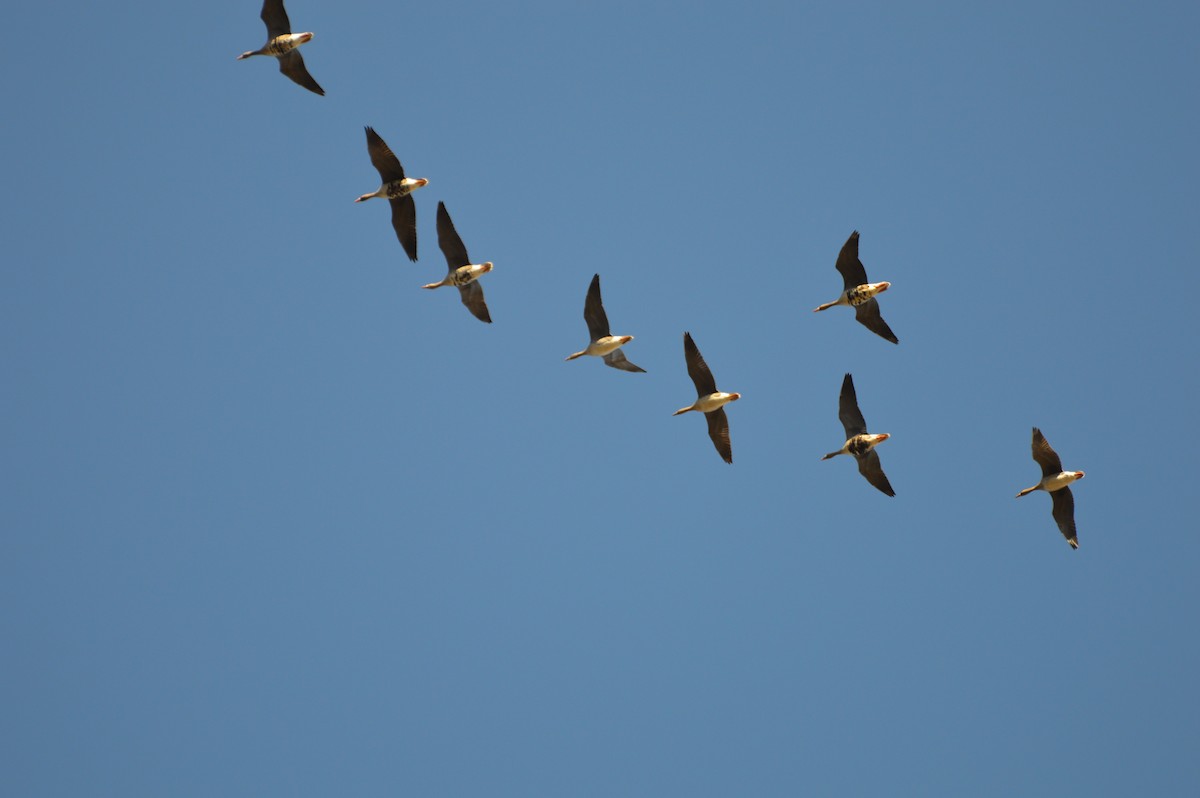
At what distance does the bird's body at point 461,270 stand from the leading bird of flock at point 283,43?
5.52 meters

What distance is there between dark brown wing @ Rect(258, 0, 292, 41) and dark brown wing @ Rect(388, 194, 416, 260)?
523 centimetres

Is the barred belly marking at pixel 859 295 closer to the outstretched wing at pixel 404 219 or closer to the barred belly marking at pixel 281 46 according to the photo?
the outstretched wing at pixel 404 219

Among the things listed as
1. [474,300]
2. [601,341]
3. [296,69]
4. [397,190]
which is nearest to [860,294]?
[601,341]

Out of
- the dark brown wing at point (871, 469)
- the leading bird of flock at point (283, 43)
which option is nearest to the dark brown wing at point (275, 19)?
the leading bird of flock at point (283, 43)

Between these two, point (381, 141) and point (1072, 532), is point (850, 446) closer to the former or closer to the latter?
point (1072, 532)

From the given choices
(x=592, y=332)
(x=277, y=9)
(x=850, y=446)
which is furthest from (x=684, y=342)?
(x=277, y=9)

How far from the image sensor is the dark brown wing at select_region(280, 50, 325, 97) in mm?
41375

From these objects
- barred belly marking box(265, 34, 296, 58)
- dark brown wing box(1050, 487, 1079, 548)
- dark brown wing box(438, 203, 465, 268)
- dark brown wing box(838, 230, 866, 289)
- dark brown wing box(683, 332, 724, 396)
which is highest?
barred belly marking box(265, 34, 296, 58)

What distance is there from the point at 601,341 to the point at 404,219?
6.36m

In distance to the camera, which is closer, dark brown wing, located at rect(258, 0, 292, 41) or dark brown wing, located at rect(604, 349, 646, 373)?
dark brown wing, located at rect(258, 0, 292, 41)

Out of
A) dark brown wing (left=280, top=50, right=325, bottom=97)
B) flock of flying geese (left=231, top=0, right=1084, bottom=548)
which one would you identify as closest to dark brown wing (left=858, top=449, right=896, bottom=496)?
flock of flying geese (left=231, top=0, right=1084, bottom=548)

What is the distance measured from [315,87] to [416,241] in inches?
201

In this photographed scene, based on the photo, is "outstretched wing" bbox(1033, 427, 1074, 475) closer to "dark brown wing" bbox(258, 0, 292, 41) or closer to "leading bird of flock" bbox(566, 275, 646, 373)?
"leading bird of flock" bbox(566, 275, 646, 373)

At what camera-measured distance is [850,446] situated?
4431 centimetres
